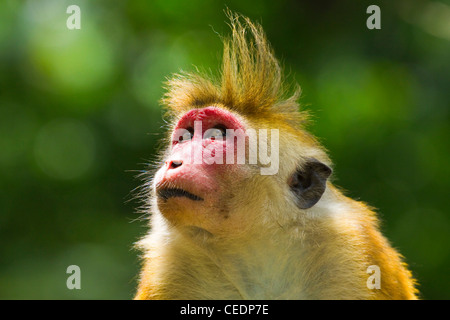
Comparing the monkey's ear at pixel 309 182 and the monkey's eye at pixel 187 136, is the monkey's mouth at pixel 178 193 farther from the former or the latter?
the monkey's ear at pixel 309 182

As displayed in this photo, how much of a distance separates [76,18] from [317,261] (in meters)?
5.54

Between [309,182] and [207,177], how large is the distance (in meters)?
1.03

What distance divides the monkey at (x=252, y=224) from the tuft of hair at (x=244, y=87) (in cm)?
4

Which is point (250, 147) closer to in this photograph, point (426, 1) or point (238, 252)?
point (238, 252)

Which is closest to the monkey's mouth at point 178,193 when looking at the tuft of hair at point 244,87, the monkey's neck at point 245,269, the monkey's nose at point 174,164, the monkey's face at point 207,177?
the monkey's face at point 207,177

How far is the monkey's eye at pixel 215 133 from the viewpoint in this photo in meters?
5.15

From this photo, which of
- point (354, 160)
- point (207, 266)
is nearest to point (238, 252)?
point (207, 266)

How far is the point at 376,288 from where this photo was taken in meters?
4.80

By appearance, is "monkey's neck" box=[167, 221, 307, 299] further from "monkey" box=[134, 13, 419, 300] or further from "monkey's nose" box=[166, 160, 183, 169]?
"monkey's nose" box=[166, 160, 183, 169]

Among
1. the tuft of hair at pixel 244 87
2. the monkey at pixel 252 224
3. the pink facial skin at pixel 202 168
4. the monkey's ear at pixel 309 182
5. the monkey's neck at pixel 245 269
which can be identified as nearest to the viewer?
the pink facial skin at pixel 202 168

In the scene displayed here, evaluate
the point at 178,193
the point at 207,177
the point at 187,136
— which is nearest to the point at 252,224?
the point at 207,177

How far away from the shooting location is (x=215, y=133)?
518cm

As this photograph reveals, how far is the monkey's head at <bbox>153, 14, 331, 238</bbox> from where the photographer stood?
15.4ft

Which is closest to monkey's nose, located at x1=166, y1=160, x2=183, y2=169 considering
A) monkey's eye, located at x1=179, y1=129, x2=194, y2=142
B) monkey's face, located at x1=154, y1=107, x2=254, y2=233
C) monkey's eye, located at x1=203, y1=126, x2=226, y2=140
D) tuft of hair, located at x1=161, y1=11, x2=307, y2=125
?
monkey's face, located at x1=154, y1=107, x2=254, y2=233
